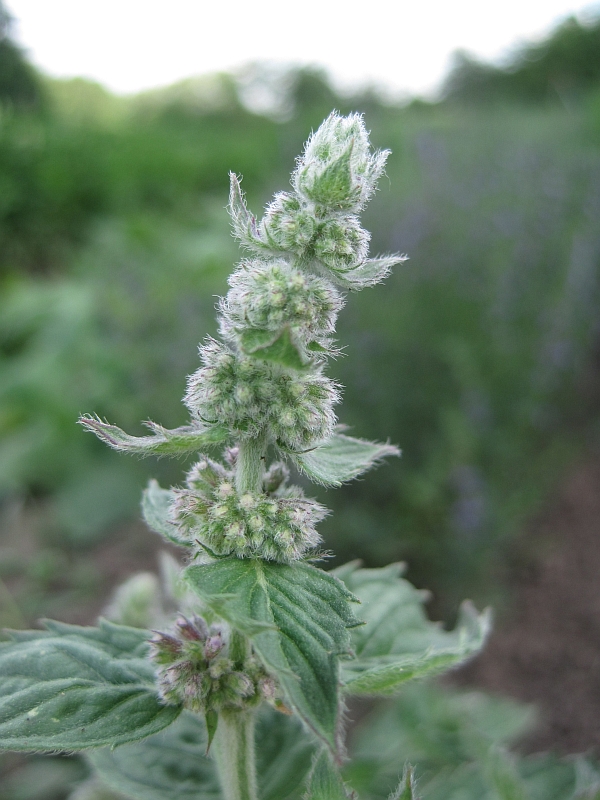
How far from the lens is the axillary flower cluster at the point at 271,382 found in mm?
1219

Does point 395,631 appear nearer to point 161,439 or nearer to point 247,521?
point 247,521

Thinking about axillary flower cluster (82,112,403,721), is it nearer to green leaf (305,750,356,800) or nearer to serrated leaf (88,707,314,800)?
green leaf (305,750,356,800)

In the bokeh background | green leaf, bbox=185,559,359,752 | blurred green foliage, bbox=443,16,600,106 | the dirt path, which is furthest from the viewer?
blurred green foliage, bbox=443,16,600,106

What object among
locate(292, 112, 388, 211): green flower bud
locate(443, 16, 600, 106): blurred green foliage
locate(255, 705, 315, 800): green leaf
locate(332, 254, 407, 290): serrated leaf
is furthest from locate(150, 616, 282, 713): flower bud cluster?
locate(443, 16, 600, 106): blurred green foliage

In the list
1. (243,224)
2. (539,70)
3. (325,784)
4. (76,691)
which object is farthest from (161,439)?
(539,70)

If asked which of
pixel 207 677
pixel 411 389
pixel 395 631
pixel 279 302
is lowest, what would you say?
pixel 207 677

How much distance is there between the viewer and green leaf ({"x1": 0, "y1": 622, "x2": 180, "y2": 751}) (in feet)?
4.19

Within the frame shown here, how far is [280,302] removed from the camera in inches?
46.4

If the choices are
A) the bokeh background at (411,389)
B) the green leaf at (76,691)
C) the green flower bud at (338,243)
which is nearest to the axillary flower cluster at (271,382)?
the green flower bud at (338,243)

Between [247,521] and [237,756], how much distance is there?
580 millimetres

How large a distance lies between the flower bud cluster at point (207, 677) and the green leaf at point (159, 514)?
0.23 meters

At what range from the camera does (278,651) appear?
1.10 meters

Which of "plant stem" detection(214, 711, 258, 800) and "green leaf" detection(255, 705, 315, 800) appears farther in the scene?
"green leaf" detection(255, 705, 315, 800)

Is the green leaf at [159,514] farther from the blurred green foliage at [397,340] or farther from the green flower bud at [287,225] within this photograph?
the blurred green foliage at [397,340]
